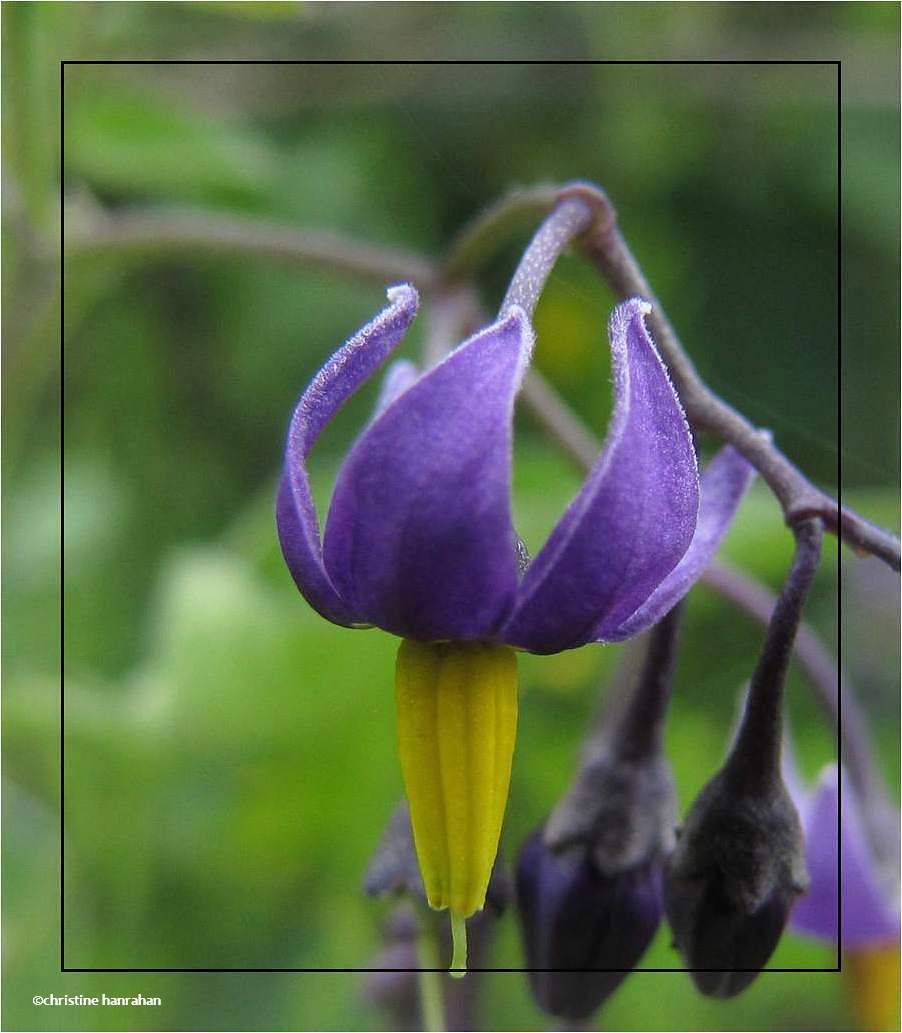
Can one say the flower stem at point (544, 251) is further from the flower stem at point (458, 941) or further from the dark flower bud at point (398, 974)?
the dark flower bud at point (398, 974)

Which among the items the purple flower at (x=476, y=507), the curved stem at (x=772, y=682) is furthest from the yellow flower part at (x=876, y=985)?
the purple flower at (x=476, y=507)

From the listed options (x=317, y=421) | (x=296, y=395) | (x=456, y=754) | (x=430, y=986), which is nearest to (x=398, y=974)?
(x=430, y=986)

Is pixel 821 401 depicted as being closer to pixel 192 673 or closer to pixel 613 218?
pixel 613 218

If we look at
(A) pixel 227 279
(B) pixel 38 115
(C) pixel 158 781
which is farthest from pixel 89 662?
(B) pixel 38 115

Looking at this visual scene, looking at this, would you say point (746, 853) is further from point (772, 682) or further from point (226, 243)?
point (226, 243)

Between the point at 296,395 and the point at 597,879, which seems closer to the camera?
the point at 597,879

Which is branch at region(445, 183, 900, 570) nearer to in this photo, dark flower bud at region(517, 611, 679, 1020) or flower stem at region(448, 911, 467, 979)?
dark flower bud at region(517, 611, 679, 1020)
